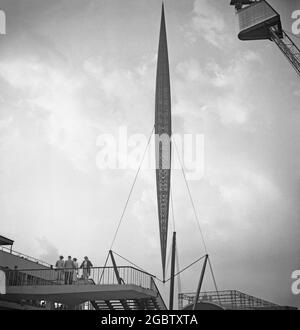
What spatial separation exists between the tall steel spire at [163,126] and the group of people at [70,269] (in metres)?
3.86

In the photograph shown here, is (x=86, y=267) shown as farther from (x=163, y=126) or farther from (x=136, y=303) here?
(x=163, y=126)

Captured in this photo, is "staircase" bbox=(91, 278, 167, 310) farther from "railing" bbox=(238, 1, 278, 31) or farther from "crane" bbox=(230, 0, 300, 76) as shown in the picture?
"railing" bbox=(238, 1, 278, 31)

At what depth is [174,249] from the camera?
17047 mm

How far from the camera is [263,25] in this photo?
21391 mm

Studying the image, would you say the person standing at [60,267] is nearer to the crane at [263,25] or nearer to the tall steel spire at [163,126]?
the tall steel spire at [163,126]

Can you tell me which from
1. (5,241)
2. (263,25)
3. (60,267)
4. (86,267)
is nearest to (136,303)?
(86,267)

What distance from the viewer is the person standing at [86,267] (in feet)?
50.5

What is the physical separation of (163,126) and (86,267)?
6488mm

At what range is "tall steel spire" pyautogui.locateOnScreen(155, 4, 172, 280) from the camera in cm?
1866

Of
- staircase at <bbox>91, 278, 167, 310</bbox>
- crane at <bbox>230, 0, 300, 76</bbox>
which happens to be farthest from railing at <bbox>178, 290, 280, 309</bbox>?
Answer: crane at <bbox>230, 0, 300, 76</bbox>
